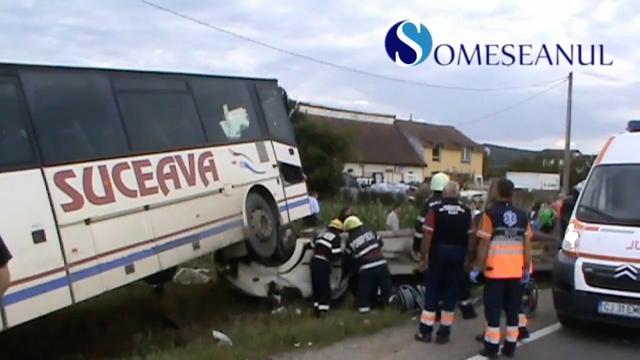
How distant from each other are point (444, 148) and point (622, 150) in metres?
58.3

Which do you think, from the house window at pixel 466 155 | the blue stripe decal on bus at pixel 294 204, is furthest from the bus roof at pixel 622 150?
the house window at pixel 466 155

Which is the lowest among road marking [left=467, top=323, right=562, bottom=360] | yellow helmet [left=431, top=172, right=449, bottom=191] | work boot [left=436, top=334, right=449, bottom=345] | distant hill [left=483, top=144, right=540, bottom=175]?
distant hill [left=483, top=144, right=540, bottom=175]

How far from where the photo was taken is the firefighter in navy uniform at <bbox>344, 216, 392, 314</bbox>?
34.8 feet

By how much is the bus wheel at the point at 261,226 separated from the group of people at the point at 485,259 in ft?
8.49

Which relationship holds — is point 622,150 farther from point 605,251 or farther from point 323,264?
point 323,264

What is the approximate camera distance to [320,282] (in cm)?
1057

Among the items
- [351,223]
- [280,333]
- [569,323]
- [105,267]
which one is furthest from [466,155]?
[105,267]

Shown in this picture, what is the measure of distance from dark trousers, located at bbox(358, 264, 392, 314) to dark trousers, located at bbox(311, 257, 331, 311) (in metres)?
0.43

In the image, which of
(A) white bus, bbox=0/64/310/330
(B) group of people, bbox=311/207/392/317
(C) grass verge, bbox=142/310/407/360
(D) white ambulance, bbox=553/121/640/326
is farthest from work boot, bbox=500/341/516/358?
(A) white bus, bbox=0/64/310/330

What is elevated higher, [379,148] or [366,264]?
[366,264]

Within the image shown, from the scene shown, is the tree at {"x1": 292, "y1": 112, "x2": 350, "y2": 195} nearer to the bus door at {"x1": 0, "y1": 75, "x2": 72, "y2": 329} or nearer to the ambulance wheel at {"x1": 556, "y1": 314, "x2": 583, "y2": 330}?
the ambulance wheel at {"x1": 556, "y1": 314, "x2": 583, "y2": 330}

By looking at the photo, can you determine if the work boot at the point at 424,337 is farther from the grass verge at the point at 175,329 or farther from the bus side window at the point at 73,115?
the bus side window at the point at 73,115

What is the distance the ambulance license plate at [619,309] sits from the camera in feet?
27.9

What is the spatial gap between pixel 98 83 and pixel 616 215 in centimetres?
590
